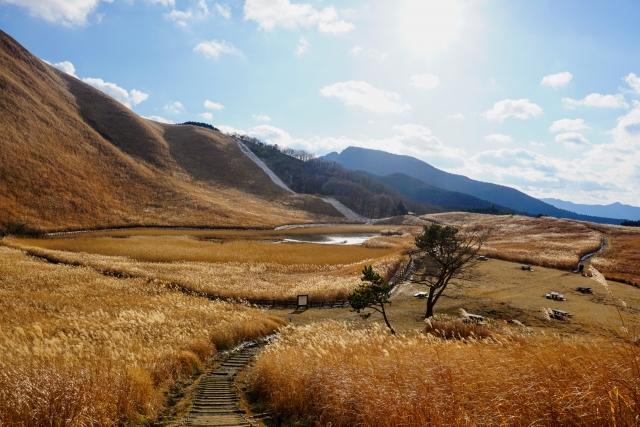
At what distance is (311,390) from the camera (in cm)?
787

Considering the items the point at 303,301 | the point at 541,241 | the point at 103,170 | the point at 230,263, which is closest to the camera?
the point at 303,301

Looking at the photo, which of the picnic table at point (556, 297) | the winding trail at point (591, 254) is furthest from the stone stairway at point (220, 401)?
the winding trail at point (591, 254)

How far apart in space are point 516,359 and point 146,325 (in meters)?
15.7

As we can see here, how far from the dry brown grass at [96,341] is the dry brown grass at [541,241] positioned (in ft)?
141

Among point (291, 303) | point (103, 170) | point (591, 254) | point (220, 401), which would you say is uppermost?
point (103, 170)

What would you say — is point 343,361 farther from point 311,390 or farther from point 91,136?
point 91,136

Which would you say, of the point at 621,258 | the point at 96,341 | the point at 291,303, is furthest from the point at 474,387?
the point at 621,258

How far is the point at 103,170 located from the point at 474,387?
120512 millimetres

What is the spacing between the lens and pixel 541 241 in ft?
244

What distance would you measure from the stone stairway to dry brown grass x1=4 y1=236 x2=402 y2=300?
15.0 m

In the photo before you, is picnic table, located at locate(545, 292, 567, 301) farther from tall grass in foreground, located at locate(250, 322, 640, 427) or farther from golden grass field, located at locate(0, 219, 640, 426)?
tall grass in foreground, located at locate(250, 322, 640, 427)

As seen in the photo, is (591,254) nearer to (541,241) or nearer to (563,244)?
(563,244)

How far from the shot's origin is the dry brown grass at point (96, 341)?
6684 millimetres

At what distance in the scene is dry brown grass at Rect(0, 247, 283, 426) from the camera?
21.9ft
